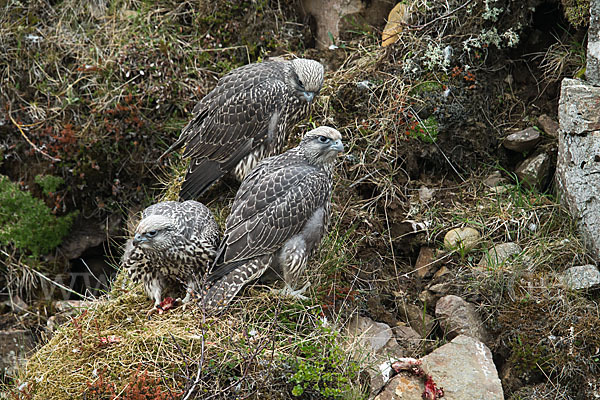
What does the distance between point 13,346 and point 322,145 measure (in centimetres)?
335

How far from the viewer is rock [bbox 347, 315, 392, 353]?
15.3 ft

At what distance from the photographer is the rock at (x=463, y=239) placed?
5.23 m

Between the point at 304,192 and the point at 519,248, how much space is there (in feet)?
5.43

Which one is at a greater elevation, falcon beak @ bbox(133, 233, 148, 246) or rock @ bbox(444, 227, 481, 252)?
falcon beak @ bbox(133, 233, 148, 246)

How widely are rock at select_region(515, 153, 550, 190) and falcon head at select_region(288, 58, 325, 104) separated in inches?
71.0

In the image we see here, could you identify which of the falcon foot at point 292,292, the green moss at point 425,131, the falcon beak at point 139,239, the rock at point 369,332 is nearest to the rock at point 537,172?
the green moss at point 425,131

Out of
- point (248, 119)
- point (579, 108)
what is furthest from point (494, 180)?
point (248, 119)

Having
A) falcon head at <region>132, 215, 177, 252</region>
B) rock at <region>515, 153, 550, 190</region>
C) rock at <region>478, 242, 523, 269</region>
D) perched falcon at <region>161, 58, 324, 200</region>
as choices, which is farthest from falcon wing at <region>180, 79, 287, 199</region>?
rock at <region>515, 153, 550, 190</region>

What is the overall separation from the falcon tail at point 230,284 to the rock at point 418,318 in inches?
42.9

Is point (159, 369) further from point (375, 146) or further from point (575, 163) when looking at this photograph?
point (575, 163)

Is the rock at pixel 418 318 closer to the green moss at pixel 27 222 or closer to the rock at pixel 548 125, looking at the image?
the rock at pixel 548 125

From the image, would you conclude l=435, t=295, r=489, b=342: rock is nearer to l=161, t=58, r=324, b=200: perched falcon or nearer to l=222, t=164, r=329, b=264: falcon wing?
l=222, t=164, r=329, b=264: falcon wing

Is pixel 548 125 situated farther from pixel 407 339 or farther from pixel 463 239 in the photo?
pixel 407 339

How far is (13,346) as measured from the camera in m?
6.07
